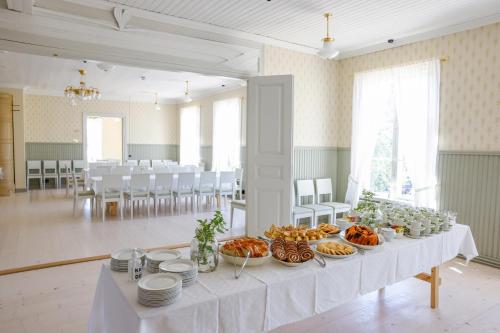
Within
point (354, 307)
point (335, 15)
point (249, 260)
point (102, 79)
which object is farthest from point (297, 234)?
point (102, 79)

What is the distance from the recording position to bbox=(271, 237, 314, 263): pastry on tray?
1.94 m

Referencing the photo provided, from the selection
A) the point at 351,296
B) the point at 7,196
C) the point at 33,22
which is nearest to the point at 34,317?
the point at 351,296

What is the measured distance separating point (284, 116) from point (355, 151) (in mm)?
1644

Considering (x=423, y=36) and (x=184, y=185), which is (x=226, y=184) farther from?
(x=423, y=36)

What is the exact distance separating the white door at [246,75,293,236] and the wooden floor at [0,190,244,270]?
0.91 meters

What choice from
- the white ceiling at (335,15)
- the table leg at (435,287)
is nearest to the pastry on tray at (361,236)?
the table leg at (435,287)

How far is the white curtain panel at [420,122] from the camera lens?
4.57 meters

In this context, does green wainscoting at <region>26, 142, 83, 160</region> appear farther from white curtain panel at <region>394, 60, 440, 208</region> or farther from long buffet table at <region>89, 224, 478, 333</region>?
long buffet table at <region>89, 224, 478, 333</region>

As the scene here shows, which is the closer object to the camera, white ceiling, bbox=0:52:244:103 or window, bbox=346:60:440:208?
window, bbox=346:60:440:208

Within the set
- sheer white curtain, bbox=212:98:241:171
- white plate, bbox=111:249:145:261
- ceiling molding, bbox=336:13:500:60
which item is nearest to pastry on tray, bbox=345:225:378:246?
white plate, bbox=111:249:145:261

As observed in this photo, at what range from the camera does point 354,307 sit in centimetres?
297

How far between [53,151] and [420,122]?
10070 mm

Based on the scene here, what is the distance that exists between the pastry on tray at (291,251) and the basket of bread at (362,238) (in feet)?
1.33

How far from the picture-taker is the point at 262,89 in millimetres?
4754
